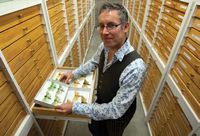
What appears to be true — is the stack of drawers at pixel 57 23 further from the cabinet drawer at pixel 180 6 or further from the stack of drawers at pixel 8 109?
the cabinet drawer at pixel 180 6

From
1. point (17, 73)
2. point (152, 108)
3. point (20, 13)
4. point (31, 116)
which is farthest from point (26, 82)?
point (152, 108)

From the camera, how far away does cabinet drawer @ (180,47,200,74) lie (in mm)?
1165

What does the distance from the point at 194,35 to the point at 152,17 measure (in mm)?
1222

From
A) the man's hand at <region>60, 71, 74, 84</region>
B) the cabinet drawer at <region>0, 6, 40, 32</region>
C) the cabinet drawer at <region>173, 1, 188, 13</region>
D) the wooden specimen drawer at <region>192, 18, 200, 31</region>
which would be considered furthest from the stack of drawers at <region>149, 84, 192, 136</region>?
the cabinet drawer at <region>0, 6, 40, 32</region>

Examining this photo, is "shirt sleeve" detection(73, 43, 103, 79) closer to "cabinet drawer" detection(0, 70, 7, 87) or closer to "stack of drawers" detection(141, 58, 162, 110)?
"cabinet drawer" detection(0, 70, 7, 87)

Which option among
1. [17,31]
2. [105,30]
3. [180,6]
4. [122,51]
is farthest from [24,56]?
[180,6]

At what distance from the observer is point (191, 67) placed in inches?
49.1

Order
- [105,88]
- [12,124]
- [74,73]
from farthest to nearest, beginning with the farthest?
[74,73] → [105,88] → [12,124]

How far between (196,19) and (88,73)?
1.12 metres

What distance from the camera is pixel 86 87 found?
1.46 metres

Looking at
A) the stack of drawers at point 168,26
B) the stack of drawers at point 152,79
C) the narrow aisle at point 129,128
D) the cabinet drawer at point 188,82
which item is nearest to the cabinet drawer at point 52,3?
the stack of drawers at point 168,26

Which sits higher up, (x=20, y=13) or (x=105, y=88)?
(x=20, y=13)

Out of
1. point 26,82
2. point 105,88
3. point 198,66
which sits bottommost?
point 105,88

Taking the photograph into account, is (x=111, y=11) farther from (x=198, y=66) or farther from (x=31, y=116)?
(x=31, y=116)
